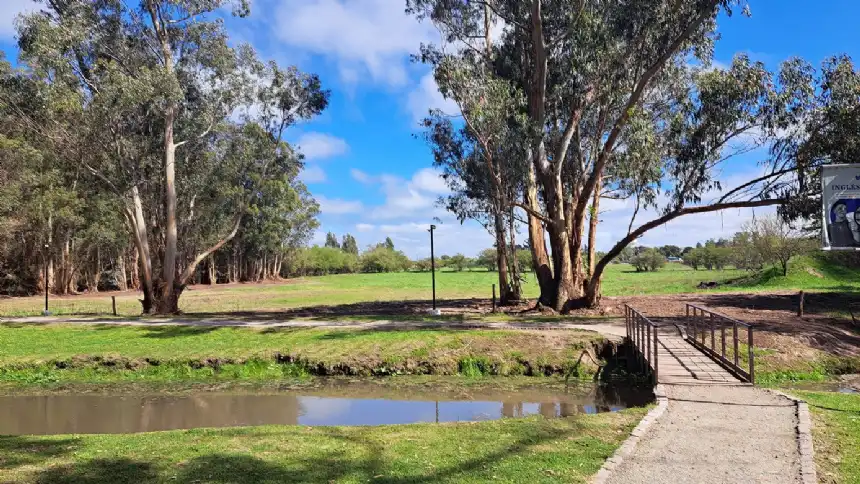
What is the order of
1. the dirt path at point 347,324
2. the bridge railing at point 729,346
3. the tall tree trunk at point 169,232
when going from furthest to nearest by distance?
1. the tall tree trunk at point 169,232
2. the dirt path at point 347,324
3. the bridge railing at point 729,346

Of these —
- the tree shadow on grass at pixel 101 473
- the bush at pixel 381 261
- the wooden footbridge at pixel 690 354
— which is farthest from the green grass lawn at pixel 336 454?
the bush at pixel 381 261

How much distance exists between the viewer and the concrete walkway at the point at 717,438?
5.33 metres

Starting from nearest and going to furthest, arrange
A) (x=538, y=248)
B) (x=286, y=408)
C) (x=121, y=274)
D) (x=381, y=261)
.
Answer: (x=286, y=408), (x=538, y=248), (x=121, y=274), (x=381, y=261)

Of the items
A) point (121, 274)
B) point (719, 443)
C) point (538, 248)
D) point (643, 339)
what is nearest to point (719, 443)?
point (719, 443)

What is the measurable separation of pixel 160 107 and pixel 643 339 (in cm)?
2064

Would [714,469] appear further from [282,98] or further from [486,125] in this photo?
[282,98]

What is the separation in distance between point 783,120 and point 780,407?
41.9ft

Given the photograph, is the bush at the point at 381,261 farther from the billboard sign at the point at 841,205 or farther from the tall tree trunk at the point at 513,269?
the billboard sign at the point at 841,205

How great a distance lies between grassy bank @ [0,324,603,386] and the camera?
43.7 feet

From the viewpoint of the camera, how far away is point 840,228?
887 centimetres

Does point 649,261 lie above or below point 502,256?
above

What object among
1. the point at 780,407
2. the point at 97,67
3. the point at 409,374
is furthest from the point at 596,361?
the point at 97,67

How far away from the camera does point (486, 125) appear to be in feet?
61.5

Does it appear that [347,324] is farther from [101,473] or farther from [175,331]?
[101,473]
